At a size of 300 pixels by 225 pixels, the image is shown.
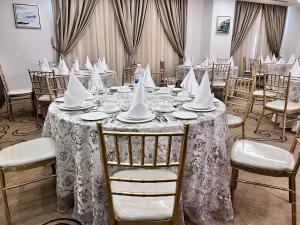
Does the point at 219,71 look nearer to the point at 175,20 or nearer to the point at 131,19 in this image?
the point at 175,20

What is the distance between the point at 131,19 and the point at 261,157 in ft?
16.8

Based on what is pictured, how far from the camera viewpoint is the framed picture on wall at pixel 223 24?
6700mm

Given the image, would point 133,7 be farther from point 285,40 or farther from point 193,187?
point 285,40

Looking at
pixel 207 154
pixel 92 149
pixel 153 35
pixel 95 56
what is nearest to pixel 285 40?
pixel 153 35

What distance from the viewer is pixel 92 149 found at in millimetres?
1536

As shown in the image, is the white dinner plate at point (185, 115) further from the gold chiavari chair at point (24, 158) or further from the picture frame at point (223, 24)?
the picture frame at point (223, 24)

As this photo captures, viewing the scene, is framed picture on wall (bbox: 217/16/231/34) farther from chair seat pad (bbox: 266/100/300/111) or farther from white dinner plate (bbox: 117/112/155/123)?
white dinner plate (bbox: 117/112/155/123)

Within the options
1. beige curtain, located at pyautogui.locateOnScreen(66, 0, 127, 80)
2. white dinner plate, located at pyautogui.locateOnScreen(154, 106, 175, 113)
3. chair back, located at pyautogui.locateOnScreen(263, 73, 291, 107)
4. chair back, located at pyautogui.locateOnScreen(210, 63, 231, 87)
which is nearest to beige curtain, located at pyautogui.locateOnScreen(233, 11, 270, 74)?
chair back, located at pyautogui.locateOnScreen(210, 63, 231, 87)

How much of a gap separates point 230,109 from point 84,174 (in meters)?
3.82

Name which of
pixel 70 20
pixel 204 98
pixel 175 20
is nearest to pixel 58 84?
pixel 70 20

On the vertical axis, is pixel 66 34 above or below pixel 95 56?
above

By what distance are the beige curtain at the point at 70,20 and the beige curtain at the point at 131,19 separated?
2.07ft

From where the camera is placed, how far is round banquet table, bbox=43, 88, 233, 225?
156 cm

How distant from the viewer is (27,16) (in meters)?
5.04
